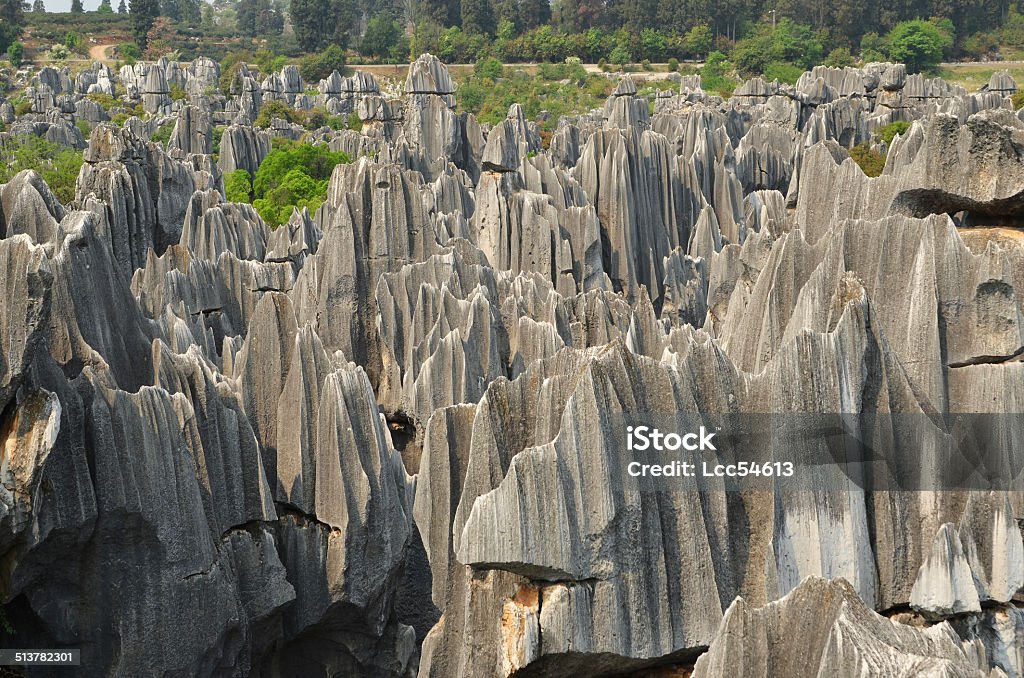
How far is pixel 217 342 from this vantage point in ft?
82.5

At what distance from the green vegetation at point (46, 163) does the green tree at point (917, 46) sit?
67.7 m

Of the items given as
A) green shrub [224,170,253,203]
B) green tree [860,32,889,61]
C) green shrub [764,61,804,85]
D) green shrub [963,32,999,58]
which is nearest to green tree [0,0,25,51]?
green shrub [224,170,253,203]

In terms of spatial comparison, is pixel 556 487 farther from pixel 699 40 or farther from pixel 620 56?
pixel 699 40

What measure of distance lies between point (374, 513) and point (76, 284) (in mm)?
4219

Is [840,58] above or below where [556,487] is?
above

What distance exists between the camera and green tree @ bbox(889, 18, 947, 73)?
100 meters

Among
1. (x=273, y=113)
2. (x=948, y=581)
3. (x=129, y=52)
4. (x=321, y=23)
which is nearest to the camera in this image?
(x=948, y=581)

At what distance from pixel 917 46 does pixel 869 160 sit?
203 ft

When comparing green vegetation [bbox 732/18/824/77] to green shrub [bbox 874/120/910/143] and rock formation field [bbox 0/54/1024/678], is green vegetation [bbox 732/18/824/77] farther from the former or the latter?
rock formation field [bbox 0/54/1024/678]

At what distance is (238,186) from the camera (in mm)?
56500

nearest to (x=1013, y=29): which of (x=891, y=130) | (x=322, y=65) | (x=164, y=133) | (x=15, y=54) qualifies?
(x=891, y=130)

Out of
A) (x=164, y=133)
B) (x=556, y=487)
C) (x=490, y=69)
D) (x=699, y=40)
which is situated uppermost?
(x=699, y=40)

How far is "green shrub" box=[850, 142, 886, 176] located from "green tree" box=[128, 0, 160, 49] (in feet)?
300

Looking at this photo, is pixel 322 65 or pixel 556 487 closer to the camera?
pixel 556 487
